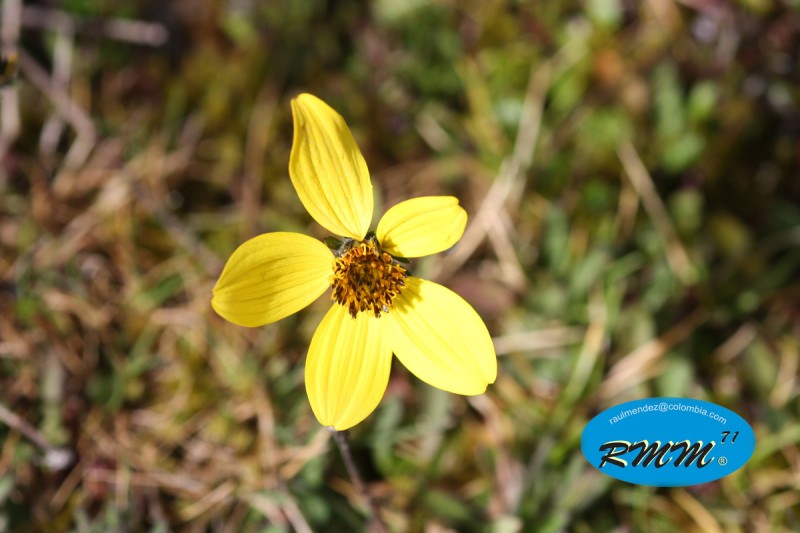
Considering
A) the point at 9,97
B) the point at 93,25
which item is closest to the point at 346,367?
the point at 9,97

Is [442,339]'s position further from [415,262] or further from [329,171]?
[415,262]

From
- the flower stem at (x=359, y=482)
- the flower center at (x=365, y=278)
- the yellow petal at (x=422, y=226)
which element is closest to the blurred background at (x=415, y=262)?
the flower stem at (x=359, y=482)

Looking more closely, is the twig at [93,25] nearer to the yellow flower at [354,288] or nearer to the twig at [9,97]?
the twig at [9,97]

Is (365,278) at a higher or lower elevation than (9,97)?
lower

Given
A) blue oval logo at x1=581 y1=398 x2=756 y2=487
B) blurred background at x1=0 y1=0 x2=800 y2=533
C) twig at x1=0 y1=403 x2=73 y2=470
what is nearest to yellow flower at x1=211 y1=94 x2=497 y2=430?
blue oval logo at x1=581 y1=398 x2=756 y2=487

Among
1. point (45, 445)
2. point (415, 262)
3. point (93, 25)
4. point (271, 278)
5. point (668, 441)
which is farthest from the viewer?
point (93, 25)

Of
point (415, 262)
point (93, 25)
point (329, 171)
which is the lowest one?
point (415, 262)

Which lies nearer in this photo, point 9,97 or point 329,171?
point 329,171
